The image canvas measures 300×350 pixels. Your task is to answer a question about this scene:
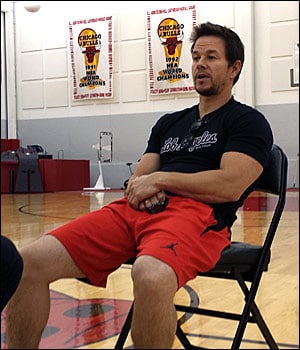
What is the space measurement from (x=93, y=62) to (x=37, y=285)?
0.45 meters

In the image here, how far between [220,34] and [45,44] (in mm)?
537

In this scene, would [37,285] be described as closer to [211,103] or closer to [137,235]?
[137,235]

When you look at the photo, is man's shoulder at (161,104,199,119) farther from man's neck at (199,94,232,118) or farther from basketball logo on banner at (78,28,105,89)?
basketball logo on banner at (78,28,105,89)

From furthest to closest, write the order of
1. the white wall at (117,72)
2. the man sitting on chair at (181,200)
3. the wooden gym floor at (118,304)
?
the wooden gym floor at (118,304) → the man sitting on chair at (181,200) → the white wall at (117,72)

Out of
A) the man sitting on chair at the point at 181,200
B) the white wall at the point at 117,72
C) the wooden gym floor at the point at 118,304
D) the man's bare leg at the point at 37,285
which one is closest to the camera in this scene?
the white wall at the point at 117,72

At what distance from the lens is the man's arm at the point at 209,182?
4.44 ft

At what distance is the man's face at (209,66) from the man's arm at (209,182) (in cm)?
18

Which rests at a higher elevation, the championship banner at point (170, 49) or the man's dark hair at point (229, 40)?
the man's dark hair at point (229, 40)

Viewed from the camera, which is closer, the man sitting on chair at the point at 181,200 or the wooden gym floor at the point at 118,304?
the man sitting on chair at the point at 181,200

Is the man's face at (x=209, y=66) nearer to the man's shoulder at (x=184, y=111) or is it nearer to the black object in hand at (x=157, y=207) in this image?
the man's shoulder at (x=184, y=111)

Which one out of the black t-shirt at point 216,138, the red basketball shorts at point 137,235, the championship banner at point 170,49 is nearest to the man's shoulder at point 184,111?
the black t-shirt at point 216,138

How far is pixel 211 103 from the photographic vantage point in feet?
4.89

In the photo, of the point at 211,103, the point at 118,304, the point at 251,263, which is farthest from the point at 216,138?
the point at 118,304

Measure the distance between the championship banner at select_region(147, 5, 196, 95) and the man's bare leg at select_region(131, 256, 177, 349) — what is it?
1.17 feet
